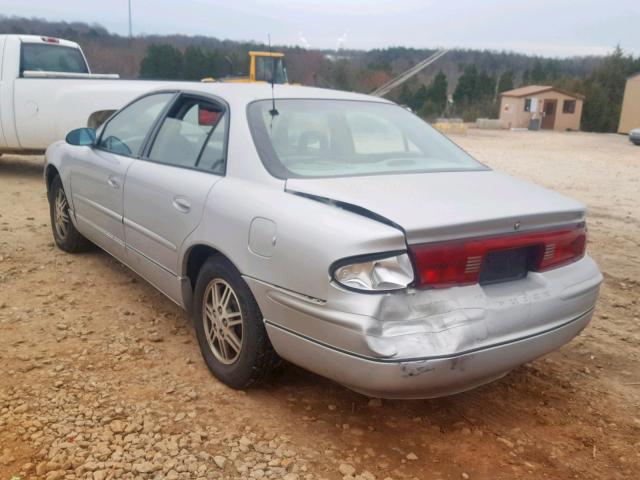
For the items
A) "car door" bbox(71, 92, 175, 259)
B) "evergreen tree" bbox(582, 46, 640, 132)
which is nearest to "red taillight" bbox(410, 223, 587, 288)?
"car door" bbox(71, 92, 175, 259)

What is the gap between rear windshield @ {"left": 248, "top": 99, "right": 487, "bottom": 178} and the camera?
3037mm

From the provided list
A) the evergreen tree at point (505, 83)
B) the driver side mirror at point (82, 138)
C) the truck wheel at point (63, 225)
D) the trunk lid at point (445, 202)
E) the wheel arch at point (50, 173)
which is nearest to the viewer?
the trunk lid at point (445, 202)

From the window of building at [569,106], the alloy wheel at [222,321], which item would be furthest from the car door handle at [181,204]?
the window of building at [569,106]

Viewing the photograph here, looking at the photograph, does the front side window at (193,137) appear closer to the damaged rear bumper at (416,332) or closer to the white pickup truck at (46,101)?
the damaged rear bumper at (416,332)

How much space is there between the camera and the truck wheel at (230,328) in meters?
2.79

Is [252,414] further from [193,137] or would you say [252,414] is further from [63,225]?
[63,225]

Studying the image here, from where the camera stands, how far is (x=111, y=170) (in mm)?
4059

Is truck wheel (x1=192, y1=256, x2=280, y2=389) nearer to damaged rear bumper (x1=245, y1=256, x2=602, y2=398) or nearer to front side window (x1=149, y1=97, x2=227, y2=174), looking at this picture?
damaged rear bumper (x1=245, y1=256, x2=602, y2=398)

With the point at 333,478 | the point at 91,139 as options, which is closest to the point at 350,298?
the point at 333,478

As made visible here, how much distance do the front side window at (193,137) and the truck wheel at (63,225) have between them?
173 cm

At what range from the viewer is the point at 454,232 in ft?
7.87

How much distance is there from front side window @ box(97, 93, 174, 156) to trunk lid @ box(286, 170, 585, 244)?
65.3 inches

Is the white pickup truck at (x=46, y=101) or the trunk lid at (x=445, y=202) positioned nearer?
the trunk lid at (x=445, y=202)

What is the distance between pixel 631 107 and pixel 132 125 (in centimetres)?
3615
